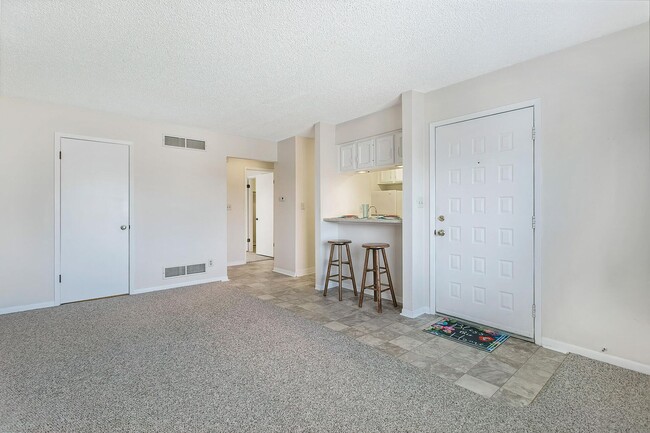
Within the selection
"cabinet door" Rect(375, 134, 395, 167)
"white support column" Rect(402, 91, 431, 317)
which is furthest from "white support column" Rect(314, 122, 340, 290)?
"white support column" Rect(402, 91, 431, 317)

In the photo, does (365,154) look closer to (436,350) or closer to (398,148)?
(398,148)

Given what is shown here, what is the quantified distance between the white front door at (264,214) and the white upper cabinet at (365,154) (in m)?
3.66

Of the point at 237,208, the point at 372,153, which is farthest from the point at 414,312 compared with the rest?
the point at 237,208

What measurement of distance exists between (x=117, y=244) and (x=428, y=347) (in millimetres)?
4103

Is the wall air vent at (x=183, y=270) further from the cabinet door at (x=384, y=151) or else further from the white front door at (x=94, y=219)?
the cabinet door at (x=384, y=151)

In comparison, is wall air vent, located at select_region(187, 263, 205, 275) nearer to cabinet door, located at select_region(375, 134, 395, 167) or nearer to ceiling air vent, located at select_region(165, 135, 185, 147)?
ceiling air vent, located at select_region(165, 135, 185, 147)

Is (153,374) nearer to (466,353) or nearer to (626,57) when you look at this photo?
(466,353)

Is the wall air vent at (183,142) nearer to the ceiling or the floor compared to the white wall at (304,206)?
nearer to the ceiling

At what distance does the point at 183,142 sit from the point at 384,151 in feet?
9.93

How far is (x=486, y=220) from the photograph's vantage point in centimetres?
302

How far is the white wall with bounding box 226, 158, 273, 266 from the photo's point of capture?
22.3 feet

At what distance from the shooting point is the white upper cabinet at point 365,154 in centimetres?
424

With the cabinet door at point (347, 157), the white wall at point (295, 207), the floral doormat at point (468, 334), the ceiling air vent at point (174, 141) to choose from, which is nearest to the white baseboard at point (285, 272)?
the white wall at point (295, 207)

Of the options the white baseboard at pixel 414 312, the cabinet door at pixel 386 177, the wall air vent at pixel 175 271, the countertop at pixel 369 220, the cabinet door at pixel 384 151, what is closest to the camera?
the white baseboard at pixel 414 312
